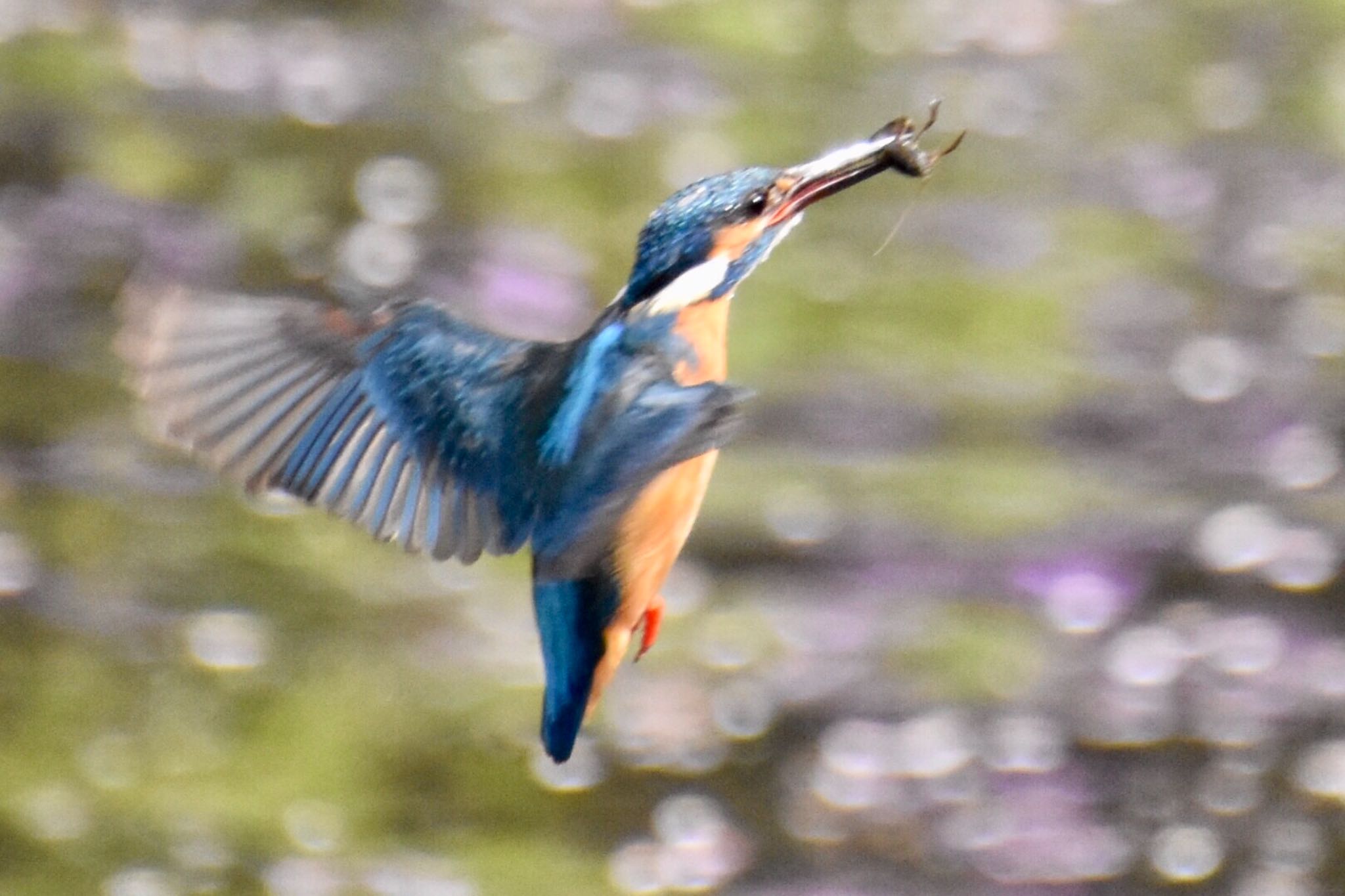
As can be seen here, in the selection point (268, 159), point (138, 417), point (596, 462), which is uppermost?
point (268, 159)

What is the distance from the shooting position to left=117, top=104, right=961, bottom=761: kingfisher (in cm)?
28

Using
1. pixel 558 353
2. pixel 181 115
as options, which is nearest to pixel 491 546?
pixel 558 353

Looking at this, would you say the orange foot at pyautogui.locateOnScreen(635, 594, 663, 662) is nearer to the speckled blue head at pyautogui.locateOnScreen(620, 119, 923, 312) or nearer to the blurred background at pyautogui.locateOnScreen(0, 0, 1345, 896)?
the speckled blue head at pyautogui.locateOnScreen(620, 119, 923, 312)

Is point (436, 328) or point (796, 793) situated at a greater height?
point (796, 793)

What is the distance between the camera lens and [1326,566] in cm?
136

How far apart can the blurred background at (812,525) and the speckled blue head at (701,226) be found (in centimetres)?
98

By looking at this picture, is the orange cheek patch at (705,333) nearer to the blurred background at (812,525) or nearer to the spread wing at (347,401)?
the spread wing at (347,401)

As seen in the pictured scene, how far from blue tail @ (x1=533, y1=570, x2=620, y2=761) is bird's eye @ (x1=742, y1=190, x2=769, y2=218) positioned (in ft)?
0.24

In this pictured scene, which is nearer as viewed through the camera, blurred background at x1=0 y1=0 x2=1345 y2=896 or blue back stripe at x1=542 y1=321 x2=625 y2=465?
blue back stripe at x1=542 y1=321 x2=625 y2=465

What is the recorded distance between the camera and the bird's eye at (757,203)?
0.30 meters

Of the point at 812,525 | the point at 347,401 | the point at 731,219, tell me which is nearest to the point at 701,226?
the point at 731,219

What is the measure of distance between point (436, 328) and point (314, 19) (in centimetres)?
103

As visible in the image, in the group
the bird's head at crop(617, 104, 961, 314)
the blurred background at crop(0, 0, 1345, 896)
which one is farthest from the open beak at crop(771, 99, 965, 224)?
the blurred background at crop(0, 0, 1345, 896)

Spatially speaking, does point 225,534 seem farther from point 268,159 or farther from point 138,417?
point 268,159
